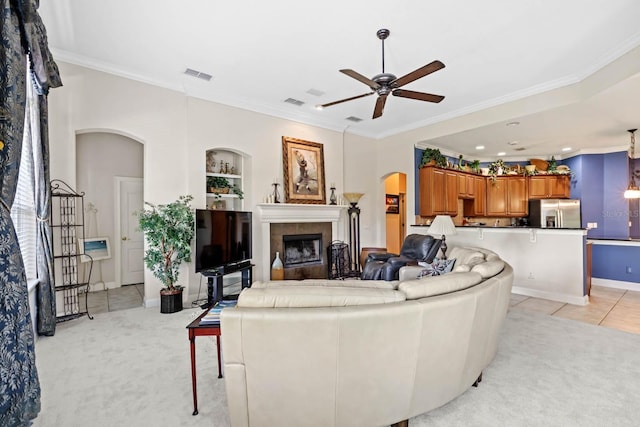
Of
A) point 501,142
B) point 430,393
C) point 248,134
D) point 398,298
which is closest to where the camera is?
point 398,298

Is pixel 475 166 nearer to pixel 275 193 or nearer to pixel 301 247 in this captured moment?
pixel 301 247

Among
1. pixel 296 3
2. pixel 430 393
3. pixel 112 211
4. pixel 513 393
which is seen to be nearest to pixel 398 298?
pixel 430 393

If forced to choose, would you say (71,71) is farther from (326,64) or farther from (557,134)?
(557,134)

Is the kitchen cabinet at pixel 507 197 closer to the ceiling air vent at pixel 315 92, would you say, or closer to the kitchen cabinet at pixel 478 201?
the kitchen cabinet at pixel 478 201

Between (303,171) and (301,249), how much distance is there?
1527mm

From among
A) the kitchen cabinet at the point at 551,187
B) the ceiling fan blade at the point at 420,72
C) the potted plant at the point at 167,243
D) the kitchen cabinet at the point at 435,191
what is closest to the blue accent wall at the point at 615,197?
the kitchen cabinet at the point at 551,187

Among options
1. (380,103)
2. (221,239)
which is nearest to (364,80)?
(380,103)

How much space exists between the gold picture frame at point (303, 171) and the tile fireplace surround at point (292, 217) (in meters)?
0.16

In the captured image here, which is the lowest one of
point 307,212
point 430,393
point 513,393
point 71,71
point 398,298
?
point 513,393

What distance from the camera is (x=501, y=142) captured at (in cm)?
624

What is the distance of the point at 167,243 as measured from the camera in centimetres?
409

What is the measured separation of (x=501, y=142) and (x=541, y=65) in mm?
2506

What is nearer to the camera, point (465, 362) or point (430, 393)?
point (430, 393)

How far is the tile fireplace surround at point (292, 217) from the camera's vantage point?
214 inches
